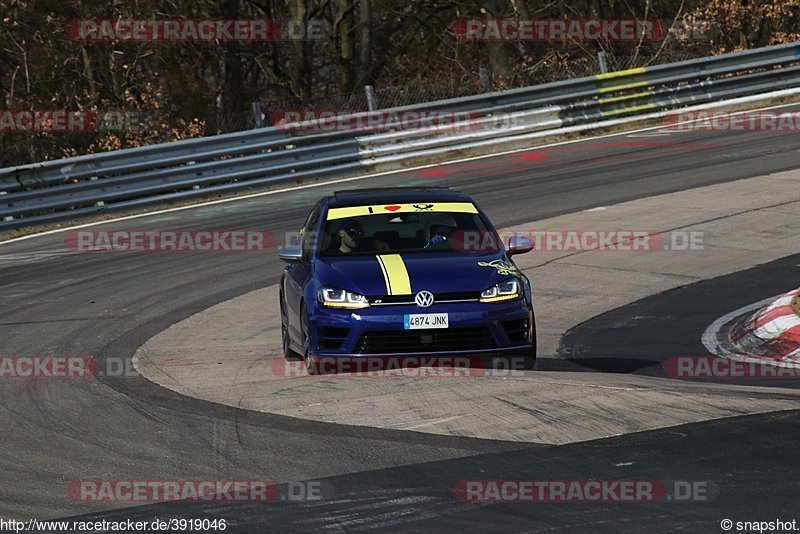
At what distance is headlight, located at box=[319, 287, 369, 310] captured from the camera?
986cm

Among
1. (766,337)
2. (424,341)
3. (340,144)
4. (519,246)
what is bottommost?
(766,337)

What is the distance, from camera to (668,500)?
620 cm

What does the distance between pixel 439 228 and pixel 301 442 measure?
11.4ft

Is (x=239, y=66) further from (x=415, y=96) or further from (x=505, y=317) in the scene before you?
(x=505, y=317)

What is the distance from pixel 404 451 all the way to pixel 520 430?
29.5 inches

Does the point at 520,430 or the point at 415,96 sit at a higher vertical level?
the point at 415,96

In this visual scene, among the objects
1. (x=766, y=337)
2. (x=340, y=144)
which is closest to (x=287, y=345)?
(x=766, y=337)

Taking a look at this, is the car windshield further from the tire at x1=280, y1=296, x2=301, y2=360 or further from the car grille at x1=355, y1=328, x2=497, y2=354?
the car grille at x1=355, y1=328, x2=497, y2=354

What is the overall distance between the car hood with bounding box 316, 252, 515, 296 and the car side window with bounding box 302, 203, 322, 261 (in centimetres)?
41

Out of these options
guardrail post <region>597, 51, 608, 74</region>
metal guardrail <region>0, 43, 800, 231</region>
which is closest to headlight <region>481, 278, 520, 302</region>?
metal guardrail <region>0, 43, 800, 231</region>

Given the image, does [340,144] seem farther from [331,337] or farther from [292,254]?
[331,337]

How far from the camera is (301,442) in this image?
7.91 metres

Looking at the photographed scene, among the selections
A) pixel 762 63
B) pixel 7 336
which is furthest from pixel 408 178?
pixel 7 336

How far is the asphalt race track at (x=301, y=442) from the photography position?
6.21 metres
